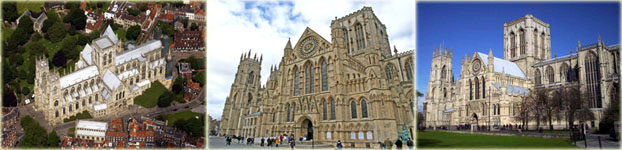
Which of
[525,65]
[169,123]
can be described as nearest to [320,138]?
[169,123]

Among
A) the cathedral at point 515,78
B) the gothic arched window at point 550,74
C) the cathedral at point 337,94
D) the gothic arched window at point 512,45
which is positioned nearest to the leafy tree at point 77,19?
the cathedral at point 337,94

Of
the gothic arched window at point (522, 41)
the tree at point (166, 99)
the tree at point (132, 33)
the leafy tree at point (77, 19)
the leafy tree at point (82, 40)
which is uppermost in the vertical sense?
the gothic arched window at point (522, 41)

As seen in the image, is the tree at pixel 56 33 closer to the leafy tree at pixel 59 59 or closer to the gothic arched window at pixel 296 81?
the leafy tree at pixel 59 59

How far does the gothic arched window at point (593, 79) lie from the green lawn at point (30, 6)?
44706mm

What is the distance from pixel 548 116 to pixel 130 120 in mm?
31058

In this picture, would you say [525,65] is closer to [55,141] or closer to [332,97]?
[332,97]

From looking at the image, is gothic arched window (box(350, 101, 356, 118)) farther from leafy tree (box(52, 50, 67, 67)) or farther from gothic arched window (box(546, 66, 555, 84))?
gothic arched window (box(546, 66, 555, 84))

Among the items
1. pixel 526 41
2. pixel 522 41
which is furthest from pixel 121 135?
pixel 522 41

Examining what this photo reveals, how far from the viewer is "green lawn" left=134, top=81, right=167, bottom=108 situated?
724 inches

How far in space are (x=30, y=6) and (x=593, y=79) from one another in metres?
45.8

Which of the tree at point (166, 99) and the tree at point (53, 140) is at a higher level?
the tree at point (166, 99)

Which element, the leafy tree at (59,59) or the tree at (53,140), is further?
the leafy tree at (59,59)

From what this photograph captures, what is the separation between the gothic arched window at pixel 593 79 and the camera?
35.3 meters

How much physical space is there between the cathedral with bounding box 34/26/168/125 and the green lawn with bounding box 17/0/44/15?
2726 mm
